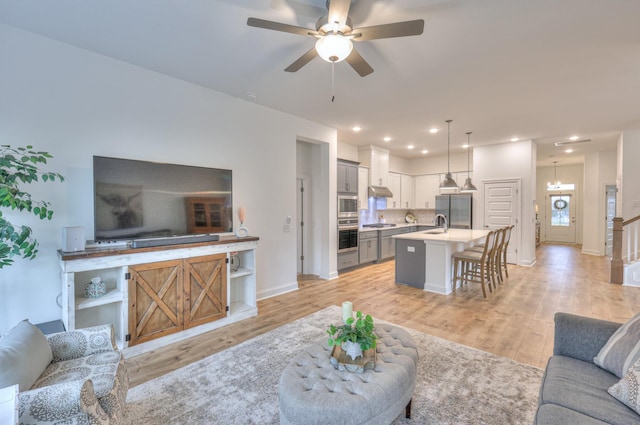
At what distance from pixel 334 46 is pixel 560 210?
12.8m

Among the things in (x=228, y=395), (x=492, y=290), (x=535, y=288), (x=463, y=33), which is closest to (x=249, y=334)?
(x=228, y=395)

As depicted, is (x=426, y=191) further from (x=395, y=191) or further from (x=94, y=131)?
(x=94, y=131)

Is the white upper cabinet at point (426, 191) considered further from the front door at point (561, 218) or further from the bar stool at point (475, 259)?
the front door at point (561, 218)

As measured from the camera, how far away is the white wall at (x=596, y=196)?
7.93 metres

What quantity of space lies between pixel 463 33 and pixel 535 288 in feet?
14.8

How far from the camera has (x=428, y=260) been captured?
4.84 m

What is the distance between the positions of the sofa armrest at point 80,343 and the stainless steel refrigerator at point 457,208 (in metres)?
7.71

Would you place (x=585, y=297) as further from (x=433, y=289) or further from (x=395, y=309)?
(x=395, y=309)

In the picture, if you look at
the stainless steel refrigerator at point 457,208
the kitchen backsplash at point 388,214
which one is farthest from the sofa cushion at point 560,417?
the stainless steel refrigerator at point 457,208

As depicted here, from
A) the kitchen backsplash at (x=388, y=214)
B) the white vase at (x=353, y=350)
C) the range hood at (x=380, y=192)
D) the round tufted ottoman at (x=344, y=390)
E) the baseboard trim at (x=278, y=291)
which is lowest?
the baseboard trim at (x=278, y=291)

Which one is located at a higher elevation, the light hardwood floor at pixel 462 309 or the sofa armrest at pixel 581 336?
the sofa armrest at pixel 581 336

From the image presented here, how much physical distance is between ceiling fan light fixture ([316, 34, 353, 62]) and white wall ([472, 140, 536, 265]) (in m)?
6.43

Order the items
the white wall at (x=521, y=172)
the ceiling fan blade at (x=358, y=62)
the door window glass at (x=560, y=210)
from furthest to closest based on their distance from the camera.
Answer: the door window glass at (x=560, y=210) → the white wall at (x=521, y=172) → the ceiling fan blade at (x=358, y=62)

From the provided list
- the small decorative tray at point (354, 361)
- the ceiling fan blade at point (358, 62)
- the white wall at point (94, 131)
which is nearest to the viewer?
the small decorative tray at point (354, 361)
